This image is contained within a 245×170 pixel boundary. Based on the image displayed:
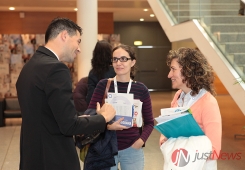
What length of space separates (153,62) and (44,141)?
18664mm

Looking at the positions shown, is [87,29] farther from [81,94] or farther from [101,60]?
[101,60]

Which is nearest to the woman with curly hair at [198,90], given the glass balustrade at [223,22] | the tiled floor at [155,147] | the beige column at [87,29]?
the tiled floor at [155,147]

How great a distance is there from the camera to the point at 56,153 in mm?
2418

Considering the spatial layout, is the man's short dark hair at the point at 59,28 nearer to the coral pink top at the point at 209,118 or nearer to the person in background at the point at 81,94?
the coral pink top at the point at 209,118

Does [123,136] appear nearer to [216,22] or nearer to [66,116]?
[66,116]

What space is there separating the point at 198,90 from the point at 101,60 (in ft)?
6.77

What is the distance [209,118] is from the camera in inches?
98.0

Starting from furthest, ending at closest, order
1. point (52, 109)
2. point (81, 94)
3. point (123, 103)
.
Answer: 1. point (81, 94)
2. point (123, 103)
3. point (52, 109)

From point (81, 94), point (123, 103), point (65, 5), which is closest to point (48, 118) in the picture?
point (123, 103)

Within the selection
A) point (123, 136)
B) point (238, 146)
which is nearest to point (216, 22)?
point (238, 146)

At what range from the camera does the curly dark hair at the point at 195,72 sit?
8.72 ft

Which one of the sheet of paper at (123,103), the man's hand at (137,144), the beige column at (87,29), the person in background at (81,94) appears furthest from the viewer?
the beige column at (87,29)

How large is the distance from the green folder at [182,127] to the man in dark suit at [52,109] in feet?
1.25

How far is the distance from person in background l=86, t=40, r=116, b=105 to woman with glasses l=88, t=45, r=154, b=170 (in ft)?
3.68
